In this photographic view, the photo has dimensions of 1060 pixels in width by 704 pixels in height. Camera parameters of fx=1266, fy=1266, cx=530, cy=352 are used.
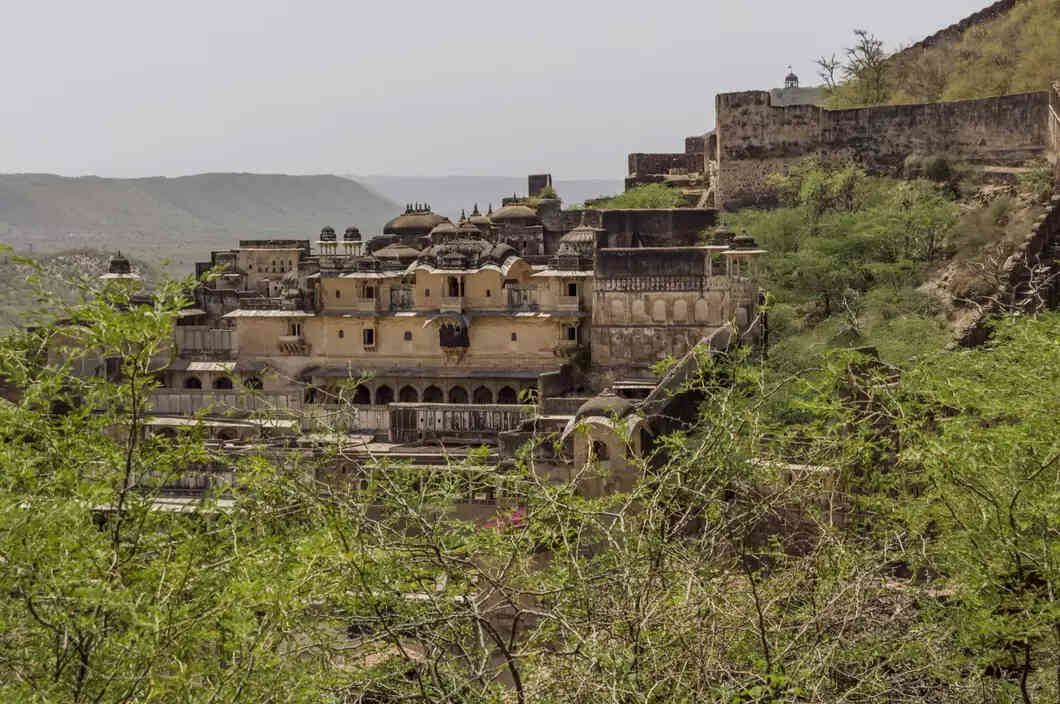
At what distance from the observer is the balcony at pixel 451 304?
28359 millimetres

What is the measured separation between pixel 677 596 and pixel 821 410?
233 cm

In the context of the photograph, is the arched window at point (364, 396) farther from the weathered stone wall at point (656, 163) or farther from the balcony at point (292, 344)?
the weathered stone wall at point (656, 163)

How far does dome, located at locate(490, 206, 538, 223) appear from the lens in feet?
115

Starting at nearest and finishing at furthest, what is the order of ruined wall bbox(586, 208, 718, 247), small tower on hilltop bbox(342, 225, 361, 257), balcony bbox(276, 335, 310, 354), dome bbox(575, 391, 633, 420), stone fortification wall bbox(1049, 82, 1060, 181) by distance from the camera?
dome bbox(575, 391, 633, 420) → stone fortification wall bbox(1049, 82, 1060, 181) → balcony bbox(276, 335, 310, 354) → ruined wall bbox(586, 208, 718, 247) → small tower on hilltop bbox(342, 225, 361, 257)

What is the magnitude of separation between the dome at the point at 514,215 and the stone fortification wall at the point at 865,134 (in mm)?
5478

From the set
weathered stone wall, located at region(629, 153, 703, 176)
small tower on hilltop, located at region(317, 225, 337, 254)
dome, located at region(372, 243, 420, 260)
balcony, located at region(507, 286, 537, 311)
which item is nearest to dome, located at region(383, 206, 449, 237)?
small tower on hilltop, located at region(317, 225, 337, 254)

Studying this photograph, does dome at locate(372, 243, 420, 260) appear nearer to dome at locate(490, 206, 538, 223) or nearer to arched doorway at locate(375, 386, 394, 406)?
dome at locate(490, 206, 538, 223)

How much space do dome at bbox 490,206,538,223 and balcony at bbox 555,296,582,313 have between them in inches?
315

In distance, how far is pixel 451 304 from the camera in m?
28.5

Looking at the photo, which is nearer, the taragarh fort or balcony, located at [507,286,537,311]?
Answer: the taragarh fort

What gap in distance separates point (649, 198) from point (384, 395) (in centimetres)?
1079

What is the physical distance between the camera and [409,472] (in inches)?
348

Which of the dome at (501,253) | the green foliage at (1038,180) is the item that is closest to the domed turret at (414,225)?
the dome at (501,253)

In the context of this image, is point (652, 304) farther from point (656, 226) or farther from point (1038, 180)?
point (1038, 180)
